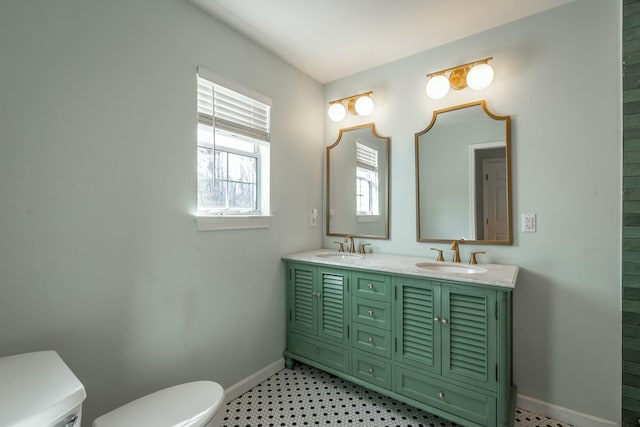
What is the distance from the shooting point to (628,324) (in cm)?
162

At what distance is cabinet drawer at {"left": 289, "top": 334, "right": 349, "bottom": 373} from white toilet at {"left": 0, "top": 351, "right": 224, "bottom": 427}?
91 cm

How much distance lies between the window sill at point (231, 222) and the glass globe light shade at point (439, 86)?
1468mm

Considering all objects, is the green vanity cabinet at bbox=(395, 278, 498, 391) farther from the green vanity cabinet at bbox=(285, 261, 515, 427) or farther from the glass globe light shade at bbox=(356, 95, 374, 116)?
the glass globe light shade at bbox=(356, 95, 374, 116)

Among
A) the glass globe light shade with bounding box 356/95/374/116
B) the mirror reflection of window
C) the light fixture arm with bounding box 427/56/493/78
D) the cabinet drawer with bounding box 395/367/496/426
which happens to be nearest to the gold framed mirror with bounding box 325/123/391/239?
the mirror reflection of window

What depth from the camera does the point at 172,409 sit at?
1.30 m

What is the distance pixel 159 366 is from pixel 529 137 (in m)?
2.57

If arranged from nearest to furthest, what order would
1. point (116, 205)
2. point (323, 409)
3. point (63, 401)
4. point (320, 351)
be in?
1. point (63, 401)
2. point (116, 205)
3. point (323, 409)
4. point (320, 351)

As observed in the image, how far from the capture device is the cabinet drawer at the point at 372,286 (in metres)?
1.90

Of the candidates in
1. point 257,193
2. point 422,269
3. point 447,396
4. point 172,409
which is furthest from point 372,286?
point 172,409

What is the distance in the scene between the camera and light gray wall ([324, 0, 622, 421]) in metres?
1.70

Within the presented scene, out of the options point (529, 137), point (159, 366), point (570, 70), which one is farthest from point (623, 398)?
point (159, 366)

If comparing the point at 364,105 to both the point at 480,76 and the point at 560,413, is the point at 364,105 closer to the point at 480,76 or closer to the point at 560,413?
the point at 480,76

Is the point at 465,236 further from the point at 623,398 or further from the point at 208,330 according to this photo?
the point at 208,330

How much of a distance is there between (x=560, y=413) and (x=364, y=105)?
2.43 meters
